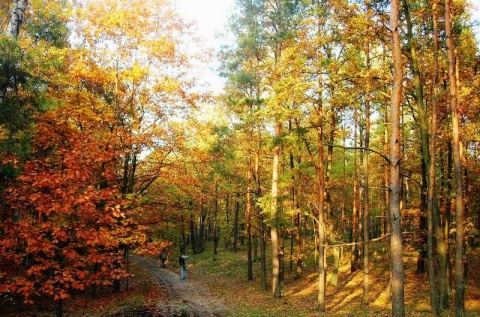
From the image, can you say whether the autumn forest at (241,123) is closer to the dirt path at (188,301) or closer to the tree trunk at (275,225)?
the tree trunk at (275,225)

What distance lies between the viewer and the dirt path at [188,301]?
14.2 m

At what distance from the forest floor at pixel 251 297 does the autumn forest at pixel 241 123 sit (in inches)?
10.3

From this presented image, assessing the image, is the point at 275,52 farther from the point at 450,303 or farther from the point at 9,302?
the point at 9,302

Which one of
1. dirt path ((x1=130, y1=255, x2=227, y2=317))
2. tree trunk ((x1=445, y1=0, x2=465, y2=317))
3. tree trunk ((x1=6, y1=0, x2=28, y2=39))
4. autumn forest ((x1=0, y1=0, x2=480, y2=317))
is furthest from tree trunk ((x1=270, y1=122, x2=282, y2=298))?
tree trunk ((x1=6, y1=0, x2=28, y2=39))

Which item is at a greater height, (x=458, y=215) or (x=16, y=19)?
(x=16, y=19)

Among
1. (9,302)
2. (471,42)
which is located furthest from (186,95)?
(471,42)

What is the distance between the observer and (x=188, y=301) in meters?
16.8

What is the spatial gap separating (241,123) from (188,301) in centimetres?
1073

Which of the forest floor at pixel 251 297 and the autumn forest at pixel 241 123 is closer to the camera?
the autumn forest at pixel 241 123

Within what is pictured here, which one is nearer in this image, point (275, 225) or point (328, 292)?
point (275, 225)

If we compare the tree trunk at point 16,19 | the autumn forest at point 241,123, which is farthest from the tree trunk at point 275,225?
the tree trunk at point 16,19

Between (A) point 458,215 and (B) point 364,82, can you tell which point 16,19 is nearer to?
(B) point 364,82

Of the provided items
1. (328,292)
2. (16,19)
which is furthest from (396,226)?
(16,19)

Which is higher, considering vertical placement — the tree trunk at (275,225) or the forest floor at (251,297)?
the tree trunk at (275,225)
